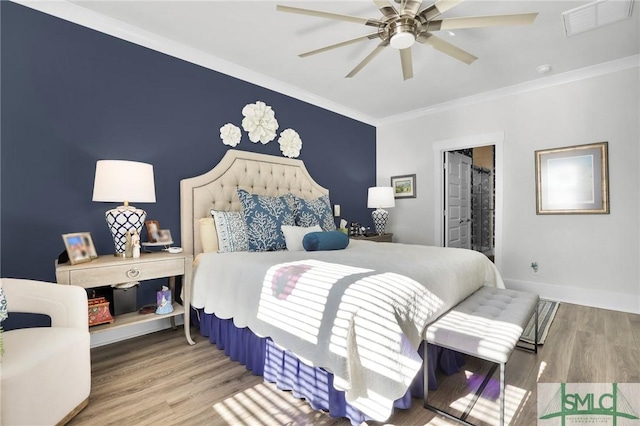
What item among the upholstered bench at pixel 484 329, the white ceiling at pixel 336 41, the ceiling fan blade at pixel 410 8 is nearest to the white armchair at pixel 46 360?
the upholstered bench at pixel 484 329

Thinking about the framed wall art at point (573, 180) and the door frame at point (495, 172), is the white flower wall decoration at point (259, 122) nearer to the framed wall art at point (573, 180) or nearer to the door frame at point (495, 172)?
the door frame at point (495, 172)

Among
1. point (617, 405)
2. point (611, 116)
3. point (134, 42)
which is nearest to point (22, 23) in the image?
point (134, 42)

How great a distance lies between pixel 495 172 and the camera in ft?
13.8

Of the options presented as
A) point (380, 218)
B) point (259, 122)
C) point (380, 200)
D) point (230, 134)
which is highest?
point (259, 122)

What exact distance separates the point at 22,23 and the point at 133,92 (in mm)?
754

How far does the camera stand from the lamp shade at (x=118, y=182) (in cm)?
210

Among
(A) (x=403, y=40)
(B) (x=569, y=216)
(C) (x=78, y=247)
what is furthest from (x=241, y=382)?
(B) (x=569, y=216)

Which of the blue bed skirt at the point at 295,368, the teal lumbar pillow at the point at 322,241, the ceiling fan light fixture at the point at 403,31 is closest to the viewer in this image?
the blue bed skirt at the point at 295,368

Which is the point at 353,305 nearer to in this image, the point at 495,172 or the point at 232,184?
the point at 232,184

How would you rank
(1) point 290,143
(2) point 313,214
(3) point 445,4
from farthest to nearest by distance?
(1) point 290,143 < (2) point 313,214 < (3) point 445,4

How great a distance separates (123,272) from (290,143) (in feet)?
7.88

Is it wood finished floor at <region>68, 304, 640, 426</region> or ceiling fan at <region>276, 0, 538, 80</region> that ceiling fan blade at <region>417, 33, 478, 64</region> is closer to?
ceiling fan at <region>276, 0, 538, 80</region>

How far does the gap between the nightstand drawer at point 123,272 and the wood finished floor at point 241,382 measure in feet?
1.99

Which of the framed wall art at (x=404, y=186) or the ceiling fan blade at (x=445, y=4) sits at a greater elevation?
the ceiling fan blade at (x=445, y=4)
